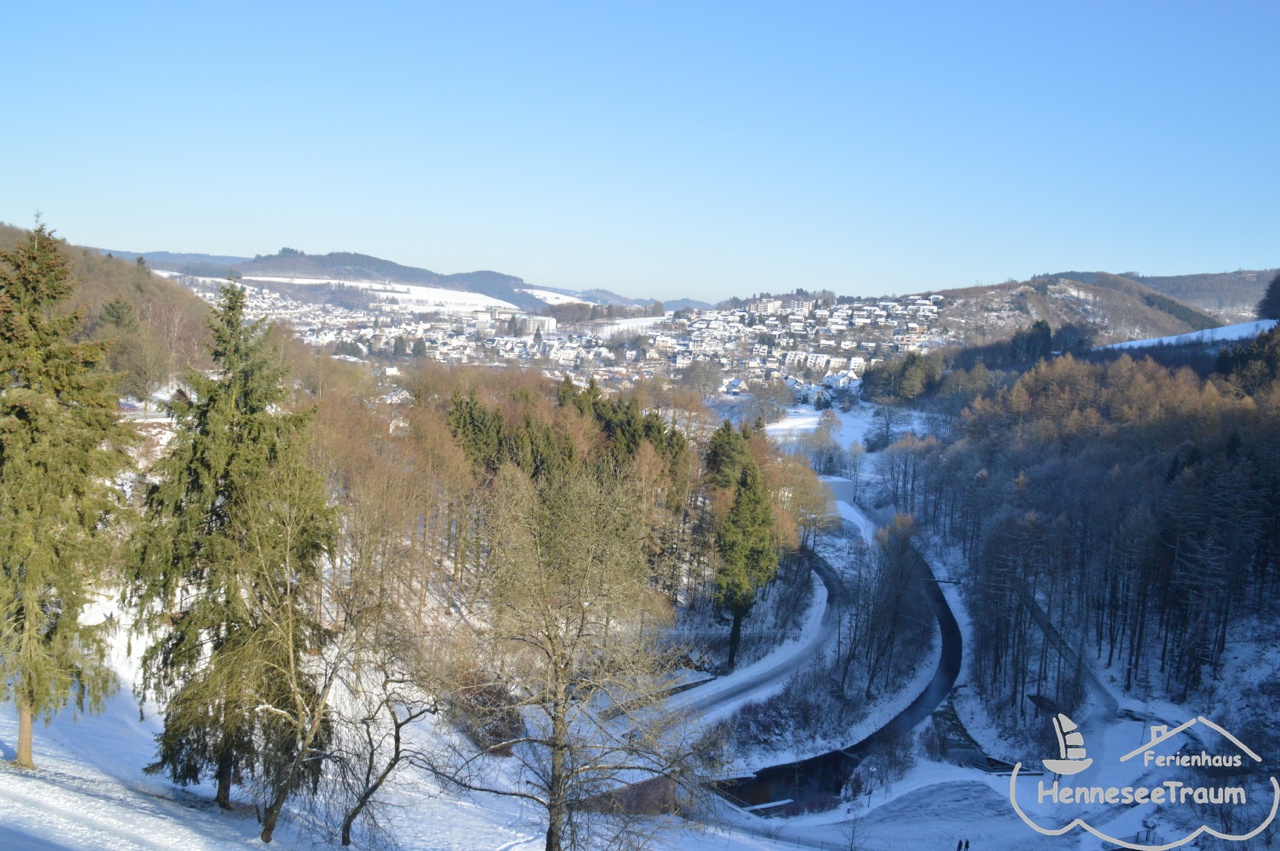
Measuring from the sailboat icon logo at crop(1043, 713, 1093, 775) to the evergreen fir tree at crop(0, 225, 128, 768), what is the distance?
72.2 feet

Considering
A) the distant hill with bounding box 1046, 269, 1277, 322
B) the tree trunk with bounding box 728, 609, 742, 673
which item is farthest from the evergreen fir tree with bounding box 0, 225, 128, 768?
the distant hill with bounding box 1046, 269, 1277, 322

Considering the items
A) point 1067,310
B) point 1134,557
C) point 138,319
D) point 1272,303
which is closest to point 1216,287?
point 1067,310

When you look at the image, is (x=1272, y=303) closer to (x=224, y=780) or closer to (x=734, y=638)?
(x=734, y=638)

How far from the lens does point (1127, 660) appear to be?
26.6 metres

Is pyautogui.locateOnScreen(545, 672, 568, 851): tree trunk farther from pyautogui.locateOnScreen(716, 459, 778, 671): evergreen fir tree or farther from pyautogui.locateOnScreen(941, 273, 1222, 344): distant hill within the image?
pyautogui.locateOnScreen(941, 273, 1222, 344): distant hill

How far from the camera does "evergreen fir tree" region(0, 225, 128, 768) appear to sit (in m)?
10.3

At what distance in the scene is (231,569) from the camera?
10.9 m

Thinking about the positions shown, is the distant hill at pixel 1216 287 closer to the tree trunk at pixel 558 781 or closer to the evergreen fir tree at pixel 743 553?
the evergreen fir tree at pixel 743 553

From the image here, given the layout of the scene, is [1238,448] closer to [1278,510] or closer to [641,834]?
[1278,510]

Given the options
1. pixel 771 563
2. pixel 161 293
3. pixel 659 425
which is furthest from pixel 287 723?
pixel 161 293

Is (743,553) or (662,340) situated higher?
(662,340)

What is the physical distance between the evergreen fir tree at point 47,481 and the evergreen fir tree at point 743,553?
19.2m

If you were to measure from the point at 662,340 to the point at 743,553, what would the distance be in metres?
120

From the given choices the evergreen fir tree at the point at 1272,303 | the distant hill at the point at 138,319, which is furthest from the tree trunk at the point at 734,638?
the evergreen fir tree at the point at 1272,303
